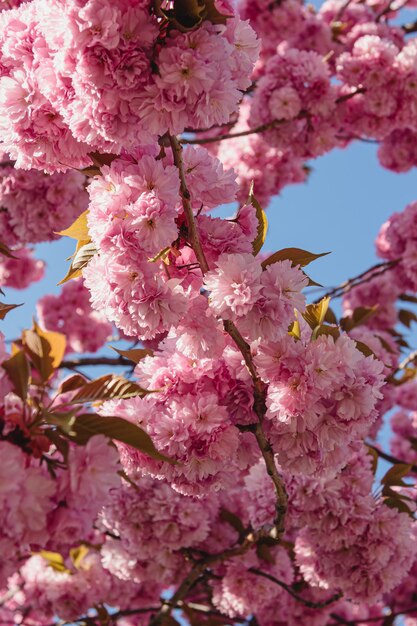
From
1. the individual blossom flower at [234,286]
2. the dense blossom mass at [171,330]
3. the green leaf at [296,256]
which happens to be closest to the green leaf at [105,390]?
the dense blossom mass at [171,330]

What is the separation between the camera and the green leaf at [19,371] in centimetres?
140

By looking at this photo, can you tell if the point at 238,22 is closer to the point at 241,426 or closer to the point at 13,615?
the point at 241,426

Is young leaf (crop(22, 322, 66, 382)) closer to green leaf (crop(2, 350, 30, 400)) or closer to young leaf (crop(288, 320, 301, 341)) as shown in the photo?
green leaf (crop(2, 350, 30, 400))

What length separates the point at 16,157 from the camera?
1.75 meters

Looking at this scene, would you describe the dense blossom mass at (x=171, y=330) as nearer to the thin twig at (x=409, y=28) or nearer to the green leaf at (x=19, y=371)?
the green leaf at (x=19, y=371)

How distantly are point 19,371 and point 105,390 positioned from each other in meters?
0.26

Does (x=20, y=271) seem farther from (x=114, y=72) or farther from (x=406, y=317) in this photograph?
(x=114, y=72)

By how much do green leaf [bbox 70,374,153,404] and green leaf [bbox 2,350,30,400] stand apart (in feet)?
0.59

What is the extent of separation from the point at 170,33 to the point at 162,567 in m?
2.90

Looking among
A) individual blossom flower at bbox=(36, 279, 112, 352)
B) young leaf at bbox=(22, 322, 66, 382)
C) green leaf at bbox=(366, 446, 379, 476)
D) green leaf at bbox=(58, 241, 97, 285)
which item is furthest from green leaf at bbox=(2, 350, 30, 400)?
individual blossom flower at bbox=(36, 279, 112, 352)

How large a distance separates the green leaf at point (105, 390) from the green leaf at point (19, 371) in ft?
0.59

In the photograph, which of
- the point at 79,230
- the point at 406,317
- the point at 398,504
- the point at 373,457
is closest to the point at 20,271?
the point at 406,317

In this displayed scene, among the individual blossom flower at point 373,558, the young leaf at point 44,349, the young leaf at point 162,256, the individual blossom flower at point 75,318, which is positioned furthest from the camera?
the individual blossom flower at point 75,318

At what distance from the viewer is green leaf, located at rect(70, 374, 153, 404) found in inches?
62.6
